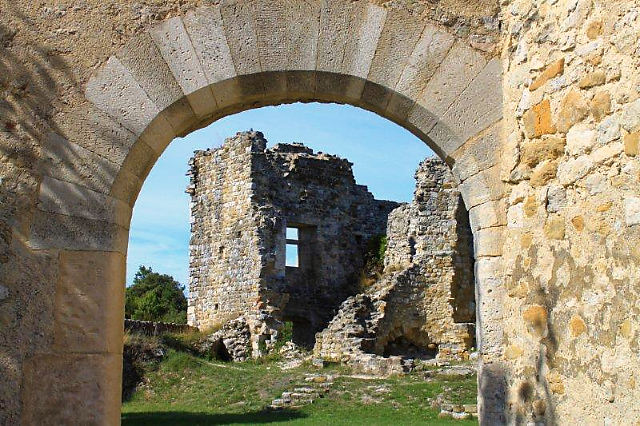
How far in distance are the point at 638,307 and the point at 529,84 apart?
1.50m

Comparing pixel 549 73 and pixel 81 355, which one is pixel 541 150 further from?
pixel 81 355

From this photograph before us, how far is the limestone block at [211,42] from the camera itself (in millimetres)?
4582

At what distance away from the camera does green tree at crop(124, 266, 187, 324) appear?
3378cm

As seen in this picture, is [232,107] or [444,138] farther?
[232,107]

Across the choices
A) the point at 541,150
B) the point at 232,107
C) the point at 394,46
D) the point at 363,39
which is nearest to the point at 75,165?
the point at 232,107

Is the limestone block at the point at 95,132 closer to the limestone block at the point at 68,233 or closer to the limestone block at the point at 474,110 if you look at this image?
the limestone block at the point at 68,233

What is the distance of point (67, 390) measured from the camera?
421 centimetres

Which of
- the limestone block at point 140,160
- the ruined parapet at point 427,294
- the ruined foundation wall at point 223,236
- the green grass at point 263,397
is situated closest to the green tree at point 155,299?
the ruined foundation wall at point 223,236

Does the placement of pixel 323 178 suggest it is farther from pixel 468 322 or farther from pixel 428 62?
pixel 428 62

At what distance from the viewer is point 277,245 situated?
22859 millimetres

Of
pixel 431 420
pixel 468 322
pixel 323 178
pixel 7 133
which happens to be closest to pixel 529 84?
pixel 7 133

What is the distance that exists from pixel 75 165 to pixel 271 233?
1837 centimetres

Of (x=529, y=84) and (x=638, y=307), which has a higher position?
(x=529, y=84)

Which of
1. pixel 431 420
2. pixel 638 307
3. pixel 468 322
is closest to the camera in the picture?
pixel 638 307
